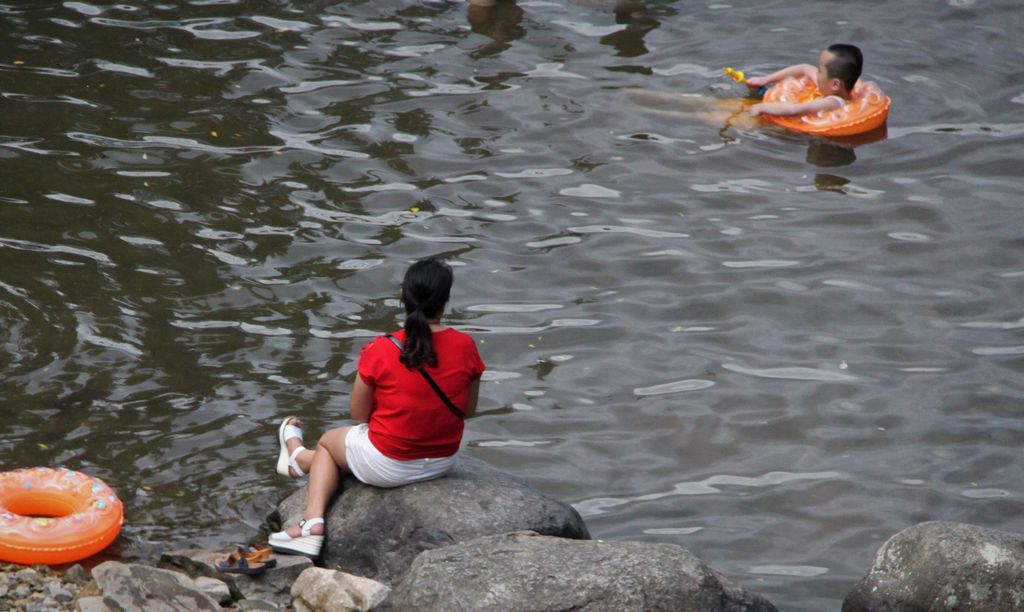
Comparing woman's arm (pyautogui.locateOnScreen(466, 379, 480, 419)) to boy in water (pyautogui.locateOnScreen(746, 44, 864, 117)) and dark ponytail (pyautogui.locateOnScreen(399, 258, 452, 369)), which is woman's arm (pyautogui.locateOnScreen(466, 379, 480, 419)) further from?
boy in water (pyautogui.locateOnScreen(746, 44, 864, 117))

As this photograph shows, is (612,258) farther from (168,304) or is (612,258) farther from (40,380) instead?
(40,380)

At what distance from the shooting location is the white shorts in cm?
597

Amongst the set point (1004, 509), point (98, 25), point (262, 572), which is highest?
point (98, 25)

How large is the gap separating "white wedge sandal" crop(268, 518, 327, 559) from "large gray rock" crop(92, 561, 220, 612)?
635mm

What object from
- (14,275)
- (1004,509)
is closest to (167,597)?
(14,275)

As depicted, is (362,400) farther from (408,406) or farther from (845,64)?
(845,64)

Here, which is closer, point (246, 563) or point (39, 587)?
point (39, 587)

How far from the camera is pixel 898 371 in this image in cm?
809

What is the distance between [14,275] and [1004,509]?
654 cm

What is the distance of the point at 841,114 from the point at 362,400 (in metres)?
6.95

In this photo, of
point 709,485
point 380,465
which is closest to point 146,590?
point 380,465

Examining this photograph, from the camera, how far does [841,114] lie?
37.2 ft

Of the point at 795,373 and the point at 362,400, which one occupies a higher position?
the point at 362,400

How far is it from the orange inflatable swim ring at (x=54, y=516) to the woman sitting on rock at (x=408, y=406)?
0.85m
